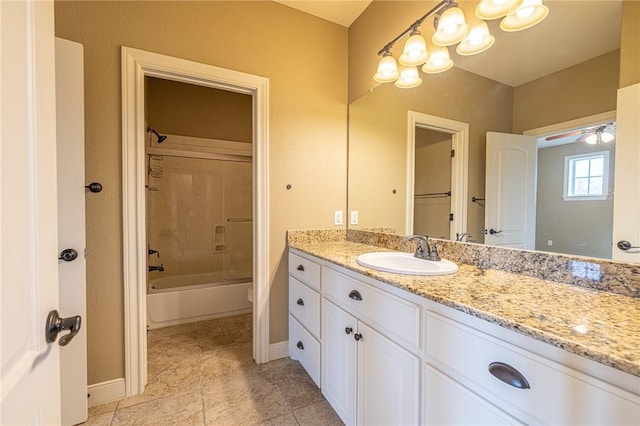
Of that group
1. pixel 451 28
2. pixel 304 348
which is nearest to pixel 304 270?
pixel 304 348

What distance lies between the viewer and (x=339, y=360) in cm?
138

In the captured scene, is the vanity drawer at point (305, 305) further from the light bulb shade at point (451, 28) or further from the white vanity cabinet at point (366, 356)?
the light bulb shade at point (451, 28)

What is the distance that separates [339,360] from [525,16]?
5.71 feet

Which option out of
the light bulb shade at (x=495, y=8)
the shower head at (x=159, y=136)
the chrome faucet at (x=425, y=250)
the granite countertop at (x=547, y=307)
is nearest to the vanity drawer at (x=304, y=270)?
the granite countertop at (x=547, y=307)

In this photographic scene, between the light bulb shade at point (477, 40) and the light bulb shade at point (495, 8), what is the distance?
74mm

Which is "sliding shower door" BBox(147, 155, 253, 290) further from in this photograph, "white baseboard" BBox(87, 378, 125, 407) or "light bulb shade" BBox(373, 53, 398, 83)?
"light bulb shade" BBox(373, 53, 398, 83)

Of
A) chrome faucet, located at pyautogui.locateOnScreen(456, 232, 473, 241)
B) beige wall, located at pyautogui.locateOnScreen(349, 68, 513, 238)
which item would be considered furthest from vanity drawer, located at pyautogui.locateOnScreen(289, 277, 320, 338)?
chrome faucet, located at pyautogui.locateOnScreen(456, 232, 473, 241)

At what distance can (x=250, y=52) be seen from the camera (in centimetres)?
189

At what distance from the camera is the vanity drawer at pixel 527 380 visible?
0.54m

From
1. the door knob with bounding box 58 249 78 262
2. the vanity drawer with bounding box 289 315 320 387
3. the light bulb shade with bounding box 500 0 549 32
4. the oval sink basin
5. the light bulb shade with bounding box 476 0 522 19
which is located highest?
the light bulb shade with bounding box 476 0 522 19

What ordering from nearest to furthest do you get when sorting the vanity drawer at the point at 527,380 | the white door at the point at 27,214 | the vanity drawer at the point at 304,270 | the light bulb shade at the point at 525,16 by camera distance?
the white door at the point at 27,214
the vanity drawer at the point at 527,380
the light bulb shade at the point at 525,16
the vanity drawer at the point at 304,270

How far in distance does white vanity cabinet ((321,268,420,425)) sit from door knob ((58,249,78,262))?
123 cm

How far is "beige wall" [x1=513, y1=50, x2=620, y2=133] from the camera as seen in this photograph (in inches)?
37.1

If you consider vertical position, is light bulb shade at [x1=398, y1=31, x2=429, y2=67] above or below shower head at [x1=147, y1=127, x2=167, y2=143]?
above
